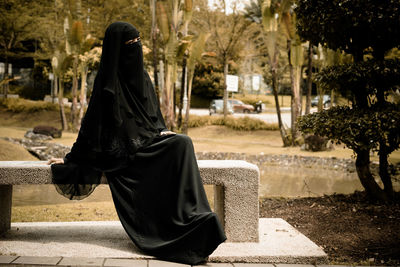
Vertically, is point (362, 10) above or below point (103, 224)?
above

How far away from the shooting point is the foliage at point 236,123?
61.6 ft

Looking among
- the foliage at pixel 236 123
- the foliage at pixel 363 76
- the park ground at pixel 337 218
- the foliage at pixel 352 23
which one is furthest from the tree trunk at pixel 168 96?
the foliage at pixel 363 76

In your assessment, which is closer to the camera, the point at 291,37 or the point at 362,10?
the point at 362,10

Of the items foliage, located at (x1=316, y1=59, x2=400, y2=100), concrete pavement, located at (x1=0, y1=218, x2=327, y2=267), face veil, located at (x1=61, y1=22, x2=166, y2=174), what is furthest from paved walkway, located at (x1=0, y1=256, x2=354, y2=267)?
foliage, located at (x1=316, y1=59, x2=400, y2=100)

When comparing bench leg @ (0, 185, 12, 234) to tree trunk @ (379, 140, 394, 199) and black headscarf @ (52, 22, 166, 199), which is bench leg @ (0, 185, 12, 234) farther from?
tree trunk @ (379, 140, 394, 199)

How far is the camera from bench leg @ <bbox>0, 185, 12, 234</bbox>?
144 inches

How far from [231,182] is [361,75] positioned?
242 cm

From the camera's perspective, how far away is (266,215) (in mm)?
5391

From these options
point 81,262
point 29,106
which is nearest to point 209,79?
point 29,106

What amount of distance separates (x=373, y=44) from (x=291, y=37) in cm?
781

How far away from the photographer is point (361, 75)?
4945mm

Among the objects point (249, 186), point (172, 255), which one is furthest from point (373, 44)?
point (172, 255)

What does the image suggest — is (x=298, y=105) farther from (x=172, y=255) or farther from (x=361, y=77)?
(x=172, y=255)

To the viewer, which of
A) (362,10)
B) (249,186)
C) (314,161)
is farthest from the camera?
(314,161)
